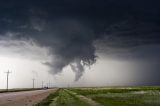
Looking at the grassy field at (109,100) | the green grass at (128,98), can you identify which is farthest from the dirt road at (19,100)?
the green grass at (128,98)

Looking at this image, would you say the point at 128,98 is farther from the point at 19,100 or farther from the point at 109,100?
the point at 19,100

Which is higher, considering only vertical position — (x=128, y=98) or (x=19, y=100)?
(x=19, y=100)

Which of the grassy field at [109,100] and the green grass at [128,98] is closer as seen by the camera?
the grassy field at [109,100]

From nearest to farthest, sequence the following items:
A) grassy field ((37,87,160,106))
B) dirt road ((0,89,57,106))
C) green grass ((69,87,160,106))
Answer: dirt road ((0,89,57,106))
grassy field ((37,87,160,106))
green grass ((69,87,160,106))

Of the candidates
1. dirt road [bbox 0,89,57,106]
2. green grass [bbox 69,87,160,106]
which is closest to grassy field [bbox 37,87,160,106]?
green grass [bbox 69,87,160,106]

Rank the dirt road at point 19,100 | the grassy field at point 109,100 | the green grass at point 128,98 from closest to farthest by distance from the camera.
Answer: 1. the dirt road at point 19,100
2. the grassy field at point 109,100
3. the green grass at point 128,98

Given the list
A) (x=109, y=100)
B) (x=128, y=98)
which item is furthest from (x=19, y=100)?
(x=128, y=98)

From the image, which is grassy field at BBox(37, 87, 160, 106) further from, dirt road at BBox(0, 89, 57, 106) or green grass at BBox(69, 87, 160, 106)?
dirt road at BBox(0, 89, 57, 106)

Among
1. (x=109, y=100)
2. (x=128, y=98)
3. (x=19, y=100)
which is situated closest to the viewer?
(x=19, y=100)

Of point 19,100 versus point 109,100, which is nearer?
point 19,100

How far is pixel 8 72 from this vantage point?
161 m

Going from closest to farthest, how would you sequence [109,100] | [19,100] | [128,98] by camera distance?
[19,100] → [109,100] → [128,98]

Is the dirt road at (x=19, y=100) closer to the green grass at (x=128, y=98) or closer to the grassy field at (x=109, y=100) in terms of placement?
the grassy field at (x=109, y=100)

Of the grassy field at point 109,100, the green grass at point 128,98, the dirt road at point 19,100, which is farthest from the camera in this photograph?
the green grass at point 128,98
